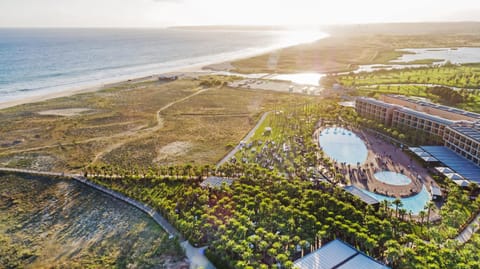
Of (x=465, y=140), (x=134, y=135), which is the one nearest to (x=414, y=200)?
(x=465, y=140)

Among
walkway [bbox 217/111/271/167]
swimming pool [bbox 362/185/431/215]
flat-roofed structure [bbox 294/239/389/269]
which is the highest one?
walkway [bbox 217/111/271/167]

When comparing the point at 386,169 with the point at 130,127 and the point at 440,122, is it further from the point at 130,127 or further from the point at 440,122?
the point at 130,127

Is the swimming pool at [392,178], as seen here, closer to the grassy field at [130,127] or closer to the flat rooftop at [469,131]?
the flat rooftop at [469,131]

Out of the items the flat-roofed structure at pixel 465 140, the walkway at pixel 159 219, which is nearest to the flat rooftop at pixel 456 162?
the flat-roofed structure at pixel 465 140

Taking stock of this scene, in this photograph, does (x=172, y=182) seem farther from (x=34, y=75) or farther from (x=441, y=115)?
(x=34, y=75)

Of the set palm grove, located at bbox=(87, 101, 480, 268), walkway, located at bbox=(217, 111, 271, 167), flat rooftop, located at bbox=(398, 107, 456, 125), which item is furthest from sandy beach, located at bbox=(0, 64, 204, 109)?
flat rooftop, located at bbox=(398, 107, 456, 125)

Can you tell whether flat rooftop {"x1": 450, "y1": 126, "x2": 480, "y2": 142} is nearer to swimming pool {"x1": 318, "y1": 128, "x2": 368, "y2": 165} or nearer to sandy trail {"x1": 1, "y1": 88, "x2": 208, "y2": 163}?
swimming pool {"x1": 318, "y1": 128, "x2": 368, "y2": 165}
